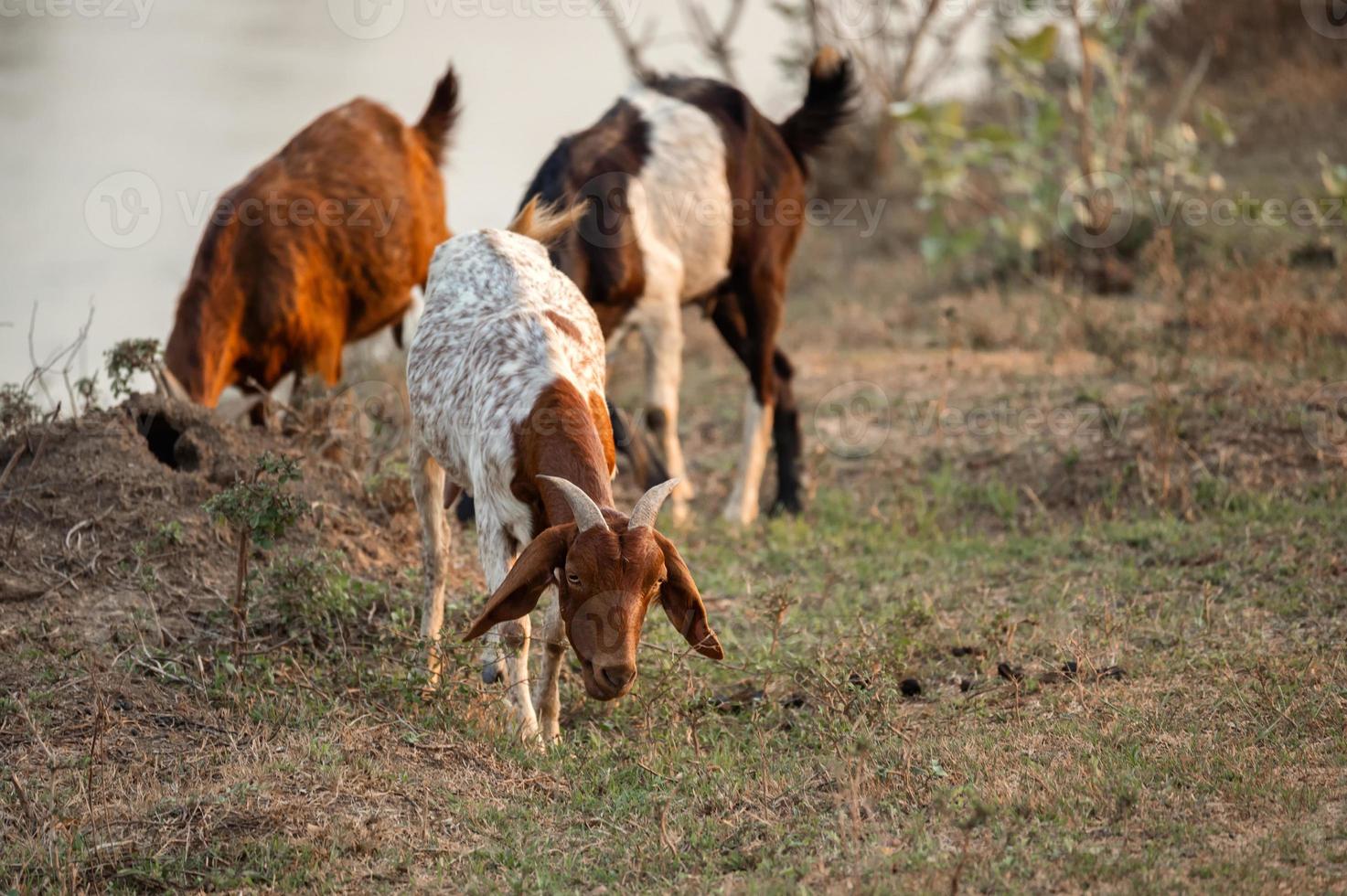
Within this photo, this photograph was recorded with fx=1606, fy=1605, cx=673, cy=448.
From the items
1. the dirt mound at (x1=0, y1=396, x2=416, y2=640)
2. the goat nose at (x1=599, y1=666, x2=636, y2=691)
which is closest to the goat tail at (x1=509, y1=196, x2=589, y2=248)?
the dirt mound at (x1=0, y1=396, x2=416, y2=640)

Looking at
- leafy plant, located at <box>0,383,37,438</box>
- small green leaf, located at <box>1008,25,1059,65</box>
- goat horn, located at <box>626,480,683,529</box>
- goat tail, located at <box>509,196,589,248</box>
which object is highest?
small green leaf, located at <box>1008,25,1059,65</box>

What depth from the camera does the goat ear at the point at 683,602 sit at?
4684mm

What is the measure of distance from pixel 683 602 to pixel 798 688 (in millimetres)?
1124

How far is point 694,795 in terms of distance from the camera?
468cm

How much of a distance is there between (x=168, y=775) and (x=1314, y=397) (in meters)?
5.88

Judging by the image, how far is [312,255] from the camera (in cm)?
851

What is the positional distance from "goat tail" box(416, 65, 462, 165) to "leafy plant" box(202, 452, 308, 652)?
4.91 meters

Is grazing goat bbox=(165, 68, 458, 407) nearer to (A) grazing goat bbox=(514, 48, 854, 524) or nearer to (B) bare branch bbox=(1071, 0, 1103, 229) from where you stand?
(A) grazing goat bbox=(514, 48, 854, 524)

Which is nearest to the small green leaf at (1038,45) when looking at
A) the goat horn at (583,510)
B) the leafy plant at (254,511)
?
the leafy plant at (254,511)

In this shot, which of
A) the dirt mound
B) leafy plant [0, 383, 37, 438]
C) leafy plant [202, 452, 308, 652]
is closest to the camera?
leafy plant [202, 452, 308, 652]

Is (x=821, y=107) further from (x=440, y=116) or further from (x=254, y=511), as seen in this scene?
(x=254, y=511)

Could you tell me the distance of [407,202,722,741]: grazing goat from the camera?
4516 mm

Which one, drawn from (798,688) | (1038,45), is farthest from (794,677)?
(1038,45)

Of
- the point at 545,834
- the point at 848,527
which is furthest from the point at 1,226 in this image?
the point at 545,834
